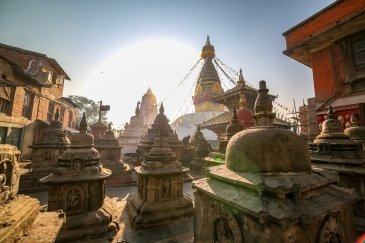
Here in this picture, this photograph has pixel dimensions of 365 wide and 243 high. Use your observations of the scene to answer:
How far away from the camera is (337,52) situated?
1007 centimetres

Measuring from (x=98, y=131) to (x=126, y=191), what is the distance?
10141mm

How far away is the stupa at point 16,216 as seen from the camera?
8.26 feet

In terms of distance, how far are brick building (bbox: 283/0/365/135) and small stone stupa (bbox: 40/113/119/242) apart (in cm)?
1147

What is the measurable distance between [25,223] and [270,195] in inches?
139

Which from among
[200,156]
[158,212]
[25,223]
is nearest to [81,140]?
[158,212]

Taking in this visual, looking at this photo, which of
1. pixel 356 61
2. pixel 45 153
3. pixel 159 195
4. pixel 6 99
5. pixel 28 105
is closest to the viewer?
pixel 159 195

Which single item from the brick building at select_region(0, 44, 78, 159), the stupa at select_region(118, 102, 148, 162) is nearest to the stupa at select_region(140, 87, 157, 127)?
the stupa at select_region(118, 102, 148, 162)

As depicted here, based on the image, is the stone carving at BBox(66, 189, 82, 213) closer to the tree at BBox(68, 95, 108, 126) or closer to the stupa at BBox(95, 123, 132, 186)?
the stupa at BBox(95, 123, 132, 186)

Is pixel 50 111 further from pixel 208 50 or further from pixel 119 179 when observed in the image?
pixel 208 50

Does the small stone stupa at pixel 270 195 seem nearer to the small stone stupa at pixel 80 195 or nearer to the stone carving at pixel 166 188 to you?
the stone carving at pixel 166 188

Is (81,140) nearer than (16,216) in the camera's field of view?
No

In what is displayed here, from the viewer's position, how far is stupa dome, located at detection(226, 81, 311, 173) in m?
2.57

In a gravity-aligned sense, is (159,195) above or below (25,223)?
below

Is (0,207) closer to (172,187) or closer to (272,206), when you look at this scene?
(272,206)
